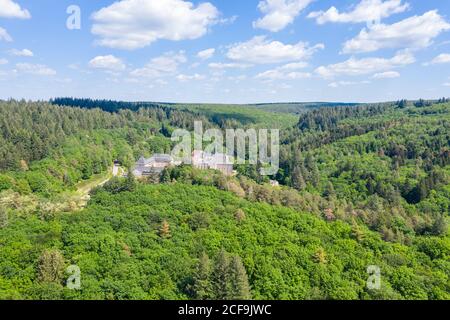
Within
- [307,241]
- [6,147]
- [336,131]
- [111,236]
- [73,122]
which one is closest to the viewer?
[111,236]

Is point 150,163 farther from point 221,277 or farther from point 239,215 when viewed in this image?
point 221,277

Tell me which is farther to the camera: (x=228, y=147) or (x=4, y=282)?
(x=228, y=147)

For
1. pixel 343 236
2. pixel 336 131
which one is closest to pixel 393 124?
pixel 336 131

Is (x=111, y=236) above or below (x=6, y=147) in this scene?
below

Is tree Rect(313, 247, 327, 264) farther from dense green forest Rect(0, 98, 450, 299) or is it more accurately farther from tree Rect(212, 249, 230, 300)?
tree Rect(212, 249, 230, 300)

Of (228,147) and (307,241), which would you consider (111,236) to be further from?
(228,147)

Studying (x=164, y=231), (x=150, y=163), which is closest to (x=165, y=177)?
(x=164, y=231)

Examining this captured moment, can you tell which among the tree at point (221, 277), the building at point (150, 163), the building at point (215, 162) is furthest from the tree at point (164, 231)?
the building at point (215, 162)
